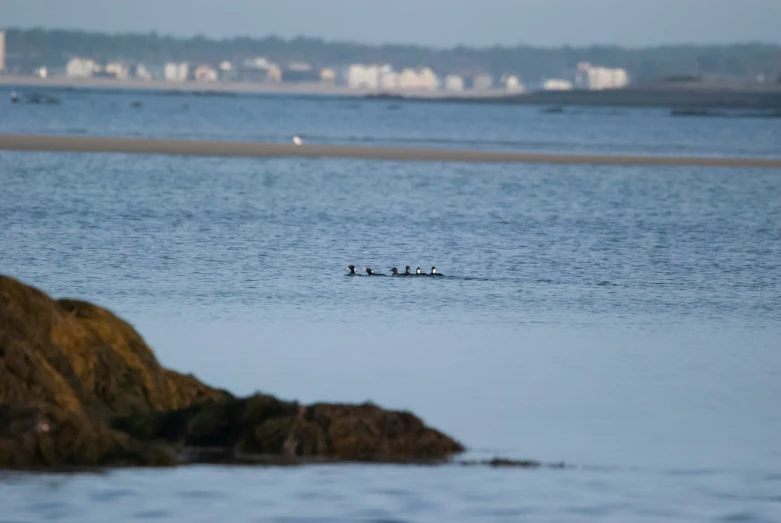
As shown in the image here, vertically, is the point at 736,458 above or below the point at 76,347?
below

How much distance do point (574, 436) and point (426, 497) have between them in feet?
7.93

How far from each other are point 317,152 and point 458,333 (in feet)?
171

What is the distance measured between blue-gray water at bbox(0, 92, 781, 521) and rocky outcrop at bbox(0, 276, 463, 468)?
1.17 ft

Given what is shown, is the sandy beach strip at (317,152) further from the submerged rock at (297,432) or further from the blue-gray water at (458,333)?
the submerged rock at (297,432)

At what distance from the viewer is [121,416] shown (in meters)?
11.4

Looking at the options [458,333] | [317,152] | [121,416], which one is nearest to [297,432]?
[121,416]

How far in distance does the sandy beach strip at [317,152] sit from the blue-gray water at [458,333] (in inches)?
883

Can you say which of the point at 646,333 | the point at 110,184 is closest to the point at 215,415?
the point at 646,333

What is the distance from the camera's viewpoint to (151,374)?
11719mm

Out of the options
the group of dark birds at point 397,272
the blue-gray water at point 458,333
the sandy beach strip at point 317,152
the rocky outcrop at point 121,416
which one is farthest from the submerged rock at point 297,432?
the sandy beach strip at point 317,152

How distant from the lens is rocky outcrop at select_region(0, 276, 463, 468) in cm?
1027

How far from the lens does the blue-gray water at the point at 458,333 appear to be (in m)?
9.77

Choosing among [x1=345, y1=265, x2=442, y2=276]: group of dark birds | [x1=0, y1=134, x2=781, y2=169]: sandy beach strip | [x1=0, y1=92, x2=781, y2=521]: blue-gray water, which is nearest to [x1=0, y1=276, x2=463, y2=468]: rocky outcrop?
[x1=0, y1=92, x2=781, y2=521]: blue-gray water

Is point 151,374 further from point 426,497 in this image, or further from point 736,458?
point 736,458
